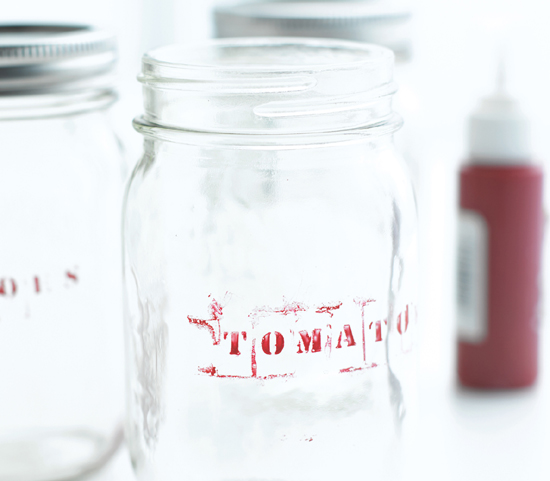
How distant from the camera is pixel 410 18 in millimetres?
664

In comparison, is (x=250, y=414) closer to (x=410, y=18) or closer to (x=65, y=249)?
(x=65, y=249)

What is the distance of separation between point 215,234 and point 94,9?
793 mm

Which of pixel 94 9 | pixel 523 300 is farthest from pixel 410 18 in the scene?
pixel 94 9

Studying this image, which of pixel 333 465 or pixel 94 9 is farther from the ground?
pixel 94 9

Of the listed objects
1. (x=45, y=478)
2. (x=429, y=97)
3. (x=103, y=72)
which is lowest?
(x=45, y=478)

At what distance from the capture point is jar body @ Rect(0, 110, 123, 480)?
20.5 inches

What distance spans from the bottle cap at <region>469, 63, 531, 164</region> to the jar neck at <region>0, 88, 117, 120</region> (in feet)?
0.95

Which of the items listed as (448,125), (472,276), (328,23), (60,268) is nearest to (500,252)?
(472,276)

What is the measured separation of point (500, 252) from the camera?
2.15ft

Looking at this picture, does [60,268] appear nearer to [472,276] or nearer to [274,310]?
[274,310]

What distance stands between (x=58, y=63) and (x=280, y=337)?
207 millimetres

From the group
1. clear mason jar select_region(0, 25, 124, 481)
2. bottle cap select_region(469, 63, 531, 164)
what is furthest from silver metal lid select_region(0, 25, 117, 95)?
bottle cap select_region(469, 63, 531, 164)

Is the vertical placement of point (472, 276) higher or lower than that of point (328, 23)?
lower

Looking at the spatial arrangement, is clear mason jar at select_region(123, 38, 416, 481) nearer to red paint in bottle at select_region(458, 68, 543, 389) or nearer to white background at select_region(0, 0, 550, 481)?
white background at select_region(0, 0, 550, 481)
